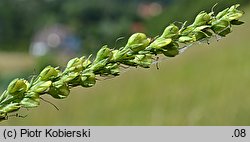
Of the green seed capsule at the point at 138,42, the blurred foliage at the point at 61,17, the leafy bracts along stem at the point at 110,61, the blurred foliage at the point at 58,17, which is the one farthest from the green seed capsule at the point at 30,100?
the blurred foliage at the point at 58,17

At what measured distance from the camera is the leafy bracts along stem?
1.74ft

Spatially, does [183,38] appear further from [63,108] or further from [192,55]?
[192,55]

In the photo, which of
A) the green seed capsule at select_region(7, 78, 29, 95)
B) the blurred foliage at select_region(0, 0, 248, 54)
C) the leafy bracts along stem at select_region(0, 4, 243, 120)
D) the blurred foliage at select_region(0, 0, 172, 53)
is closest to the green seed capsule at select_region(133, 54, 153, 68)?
the leafy bracts along stem at select_region(0, 4, 243, 120)

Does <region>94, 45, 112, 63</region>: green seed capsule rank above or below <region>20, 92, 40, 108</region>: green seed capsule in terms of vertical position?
above

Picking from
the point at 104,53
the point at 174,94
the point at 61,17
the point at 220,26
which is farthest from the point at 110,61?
the point at 61,17

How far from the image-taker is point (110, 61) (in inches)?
22.2

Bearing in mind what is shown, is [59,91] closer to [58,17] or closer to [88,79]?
[88,79]

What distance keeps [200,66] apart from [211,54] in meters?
0.73

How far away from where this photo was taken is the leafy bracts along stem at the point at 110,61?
1.74 ft

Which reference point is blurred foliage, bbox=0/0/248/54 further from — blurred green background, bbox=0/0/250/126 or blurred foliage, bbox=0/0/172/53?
blurred green background, bbox=0/0/250/126

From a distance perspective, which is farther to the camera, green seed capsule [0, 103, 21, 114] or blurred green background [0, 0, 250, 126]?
blurred green background [0, 0, 250, 126]

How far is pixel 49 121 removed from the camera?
6383 mm

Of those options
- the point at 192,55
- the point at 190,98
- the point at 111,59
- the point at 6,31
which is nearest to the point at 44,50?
the point at 6,31

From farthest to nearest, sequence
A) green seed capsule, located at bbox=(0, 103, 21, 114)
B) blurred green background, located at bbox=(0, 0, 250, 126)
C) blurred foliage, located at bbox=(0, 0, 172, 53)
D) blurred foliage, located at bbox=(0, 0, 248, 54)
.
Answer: blurred foliage, located at bbox=(0, 0, 172, 53) → blurred foliage, located at bbox=(0, 0, 248, 54) → blurred green background, located at bbox=(0, 0, 250, 126) → green seed capsule, located at bbox=(0, 103, 21, 114)
